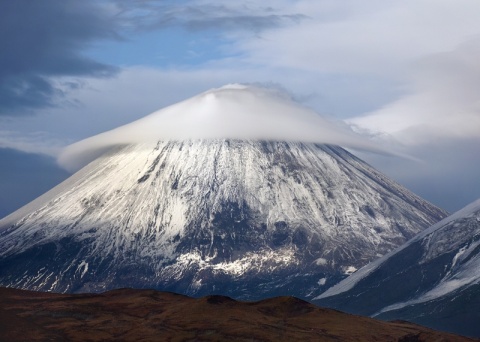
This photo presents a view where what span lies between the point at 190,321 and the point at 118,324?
517 inches

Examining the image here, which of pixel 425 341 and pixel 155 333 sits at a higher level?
pixel 155 333

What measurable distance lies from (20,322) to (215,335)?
3431 cm

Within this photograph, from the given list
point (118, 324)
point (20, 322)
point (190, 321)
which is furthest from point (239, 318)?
point (20, 322)

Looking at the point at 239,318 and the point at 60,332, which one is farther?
the point at 239,318

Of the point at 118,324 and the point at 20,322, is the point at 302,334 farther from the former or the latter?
the point at 20,322

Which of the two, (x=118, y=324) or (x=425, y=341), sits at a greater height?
(x=118, y=324)

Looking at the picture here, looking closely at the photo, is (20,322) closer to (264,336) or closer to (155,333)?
(155,333)

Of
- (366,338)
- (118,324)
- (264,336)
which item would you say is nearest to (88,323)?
(118,324)

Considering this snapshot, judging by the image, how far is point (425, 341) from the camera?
19388 centimetres

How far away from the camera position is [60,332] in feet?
616

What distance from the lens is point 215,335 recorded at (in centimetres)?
18800

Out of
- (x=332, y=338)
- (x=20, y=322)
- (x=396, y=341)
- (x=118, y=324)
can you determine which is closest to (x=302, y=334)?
(x=332, y=338)

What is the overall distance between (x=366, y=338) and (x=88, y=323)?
167 feet

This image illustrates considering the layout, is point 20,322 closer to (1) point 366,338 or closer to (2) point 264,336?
(2) point 264,336
